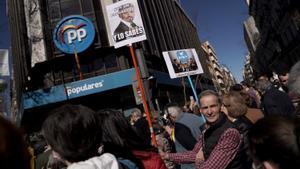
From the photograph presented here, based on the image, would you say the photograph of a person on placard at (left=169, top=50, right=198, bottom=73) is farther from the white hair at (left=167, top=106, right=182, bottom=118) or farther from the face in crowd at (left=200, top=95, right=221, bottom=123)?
the face in crowd at (left=200, top=95, right=221, bottom=123)

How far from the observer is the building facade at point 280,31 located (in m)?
38.7

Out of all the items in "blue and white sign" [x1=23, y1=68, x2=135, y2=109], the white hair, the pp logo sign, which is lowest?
the white hair

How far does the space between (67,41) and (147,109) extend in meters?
16.9

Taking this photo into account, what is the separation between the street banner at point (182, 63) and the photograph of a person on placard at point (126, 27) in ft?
6.07

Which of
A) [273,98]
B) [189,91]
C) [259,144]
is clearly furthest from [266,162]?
[189,91]

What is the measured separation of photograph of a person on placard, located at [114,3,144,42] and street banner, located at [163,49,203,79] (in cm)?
185

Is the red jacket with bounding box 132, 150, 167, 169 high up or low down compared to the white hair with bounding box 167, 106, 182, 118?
down

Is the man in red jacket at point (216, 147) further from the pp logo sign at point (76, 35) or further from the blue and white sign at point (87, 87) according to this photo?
the pp logo sign at point (76, 35)

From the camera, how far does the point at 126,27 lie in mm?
6180

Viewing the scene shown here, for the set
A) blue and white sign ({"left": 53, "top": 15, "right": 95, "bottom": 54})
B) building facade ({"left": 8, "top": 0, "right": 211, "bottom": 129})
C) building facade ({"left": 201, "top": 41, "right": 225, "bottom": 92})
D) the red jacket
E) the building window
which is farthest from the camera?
building facade ({"left": 201, "top": 41, "right": 225, "bottom": 92})

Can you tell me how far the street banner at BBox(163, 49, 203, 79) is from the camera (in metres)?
7.68

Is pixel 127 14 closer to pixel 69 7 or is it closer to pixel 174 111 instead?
pixel 174 111

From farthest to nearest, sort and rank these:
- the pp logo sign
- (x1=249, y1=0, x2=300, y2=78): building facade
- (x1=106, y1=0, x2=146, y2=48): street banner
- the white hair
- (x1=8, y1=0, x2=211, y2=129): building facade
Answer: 1. (x1=249, y1=0, x2=300, y2=78): building facade
2. the pp logo sign
3. (x1=8, y1=0, x2=211, y2=129): building facade
4. (x1=106, y1=0, x2=146, y2=48): street banner
5. the white hair

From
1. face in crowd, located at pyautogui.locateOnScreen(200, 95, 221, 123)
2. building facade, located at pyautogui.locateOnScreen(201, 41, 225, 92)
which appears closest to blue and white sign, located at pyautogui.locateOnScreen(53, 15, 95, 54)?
face in crowd, located at pyautogui.locateOnScreen(200, 95, 221, 123)
